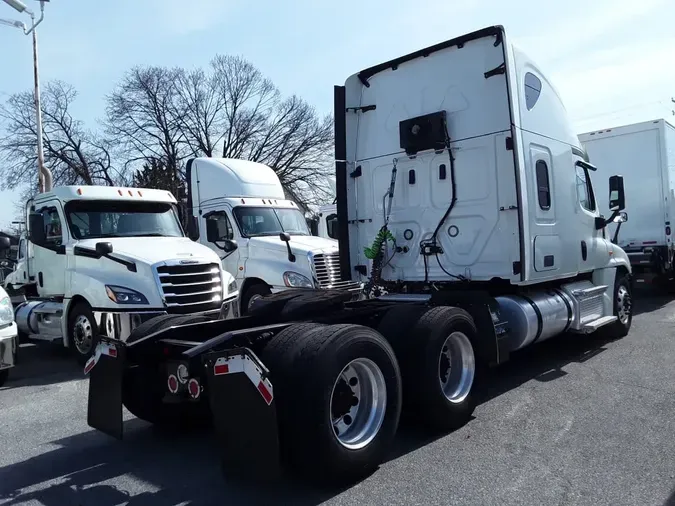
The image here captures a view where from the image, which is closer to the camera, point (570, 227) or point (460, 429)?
point (460, 429)

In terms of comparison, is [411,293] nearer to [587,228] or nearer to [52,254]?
[587,228]

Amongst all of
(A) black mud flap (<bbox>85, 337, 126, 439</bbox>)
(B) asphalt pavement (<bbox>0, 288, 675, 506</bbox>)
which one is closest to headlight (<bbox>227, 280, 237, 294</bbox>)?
(B) asphalt pavement (<bbox>0, 288, 675, 506</bbox>)

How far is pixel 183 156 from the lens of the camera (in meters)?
35.2

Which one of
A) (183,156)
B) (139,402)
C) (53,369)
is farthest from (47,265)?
(183,156)

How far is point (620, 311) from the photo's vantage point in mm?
9406

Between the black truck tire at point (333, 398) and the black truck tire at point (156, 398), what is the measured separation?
145 cm

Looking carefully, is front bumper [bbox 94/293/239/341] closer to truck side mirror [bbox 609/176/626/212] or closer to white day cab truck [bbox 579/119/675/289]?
truck side mirror [bbox 609/176/626/212]

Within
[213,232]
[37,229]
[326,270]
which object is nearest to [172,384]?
[37,229]

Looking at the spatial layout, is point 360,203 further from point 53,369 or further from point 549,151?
point 53,369

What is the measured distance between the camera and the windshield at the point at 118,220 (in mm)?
9258

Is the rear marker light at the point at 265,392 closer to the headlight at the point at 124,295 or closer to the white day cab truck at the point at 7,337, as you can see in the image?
the white day cab truck at the point at 7,337

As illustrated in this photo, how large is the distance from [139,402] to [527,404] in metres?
3.71

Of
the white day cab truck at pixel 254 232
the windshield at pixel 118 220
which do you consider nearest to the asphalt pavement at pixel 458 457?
the windshield at pixel 118 220

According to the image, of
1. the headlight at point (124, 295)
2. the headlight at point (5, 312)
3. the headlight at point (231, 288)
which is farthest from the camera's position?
the headlight at point (231, 288)
